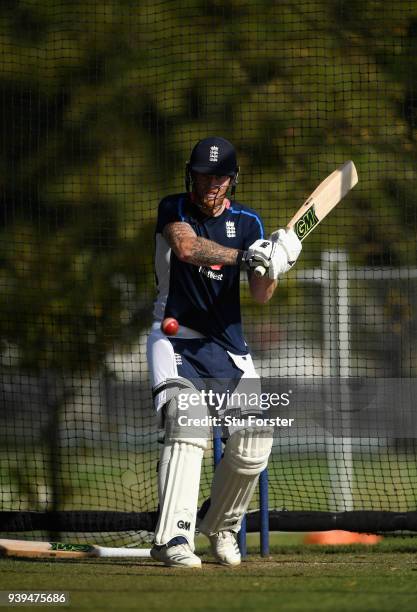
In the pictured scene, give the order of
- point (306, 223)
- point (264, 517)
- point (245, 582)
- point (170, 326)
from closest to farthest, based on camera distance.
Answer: point (245, 582) → point (170, 326) → point (306, 223) → point (264, 517)

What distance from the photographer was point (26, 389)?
985 cm

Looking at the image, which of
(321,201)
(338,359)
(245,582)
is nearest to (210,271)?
(321,201)

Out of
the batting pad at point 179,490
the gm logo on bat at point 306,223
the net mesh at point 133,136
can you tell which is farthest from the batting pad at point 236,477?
the net mesh at point 133,136

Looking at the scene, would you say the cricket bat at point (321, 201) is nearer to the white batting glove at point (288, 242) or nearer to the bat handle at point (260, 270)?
the white batting glove at point (288, 242)

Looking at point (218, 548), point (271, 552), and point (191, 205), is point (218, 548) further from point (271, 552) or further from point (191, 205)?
point (191, 205)

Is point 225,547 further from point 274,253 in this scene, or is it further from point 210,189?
point 210,189

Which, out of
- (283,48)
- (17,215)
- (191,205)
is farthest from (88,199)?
(191,205)

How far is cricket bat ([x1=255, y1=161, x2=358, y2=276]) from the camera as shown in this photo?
579 centimetres

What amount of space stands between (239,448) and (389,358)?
16.4ft

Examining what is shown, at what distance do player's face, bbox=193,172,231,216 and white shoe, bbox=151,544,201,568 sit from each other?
59.4 inches

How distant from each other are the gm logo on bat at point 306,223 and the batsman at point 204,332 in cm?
16

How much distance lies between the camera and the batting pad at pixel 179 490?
534 centimetres

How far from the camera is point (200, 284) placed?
562 cm

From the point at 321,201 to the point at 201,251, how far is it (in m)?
0.81
